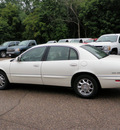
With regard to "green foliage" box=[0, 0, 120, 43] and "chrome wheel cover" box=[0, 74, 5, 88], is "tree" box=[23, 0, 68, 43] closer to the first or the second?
"green foliage" box=[0, 0, 120, 43]

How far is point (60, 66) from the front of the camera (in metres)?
4.98

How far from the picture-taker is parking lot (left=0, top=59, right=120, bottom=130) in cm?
341

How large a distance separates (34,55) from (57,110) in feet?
6.87

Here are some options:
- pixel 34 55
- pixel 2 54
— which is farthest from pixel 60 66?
pixel 2 54

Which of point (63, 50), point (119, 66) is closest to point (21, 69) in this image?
point (63, 50)

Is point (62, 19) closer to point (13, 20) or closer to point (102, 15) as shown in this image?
point (102, 15)

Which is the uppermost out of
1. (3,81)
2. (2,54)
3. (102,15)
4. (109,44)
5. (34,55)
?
(102,15)

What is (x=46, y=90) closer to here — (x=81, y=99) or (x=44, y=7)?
(x=81, y=99)

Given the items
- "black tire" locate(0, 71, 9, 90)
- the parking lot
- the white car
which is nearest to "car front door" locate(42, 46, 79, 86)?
the white car

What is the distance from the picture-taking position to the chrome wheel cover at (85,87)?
4.75m

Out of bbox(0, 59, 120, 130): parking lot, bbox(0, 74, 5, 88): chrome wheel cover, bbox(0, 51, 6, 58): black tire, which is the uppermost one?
bbox(0, 74, 5, 88): chrome wheel cover

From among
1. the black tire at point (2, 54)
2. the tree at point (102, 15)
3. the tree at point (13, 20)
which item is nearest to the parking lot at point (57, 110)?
the black tire at point (2, 54)

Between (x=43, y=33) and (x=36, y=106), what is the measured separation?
107 feet

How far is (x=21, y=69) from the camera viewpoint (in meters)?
5.54
